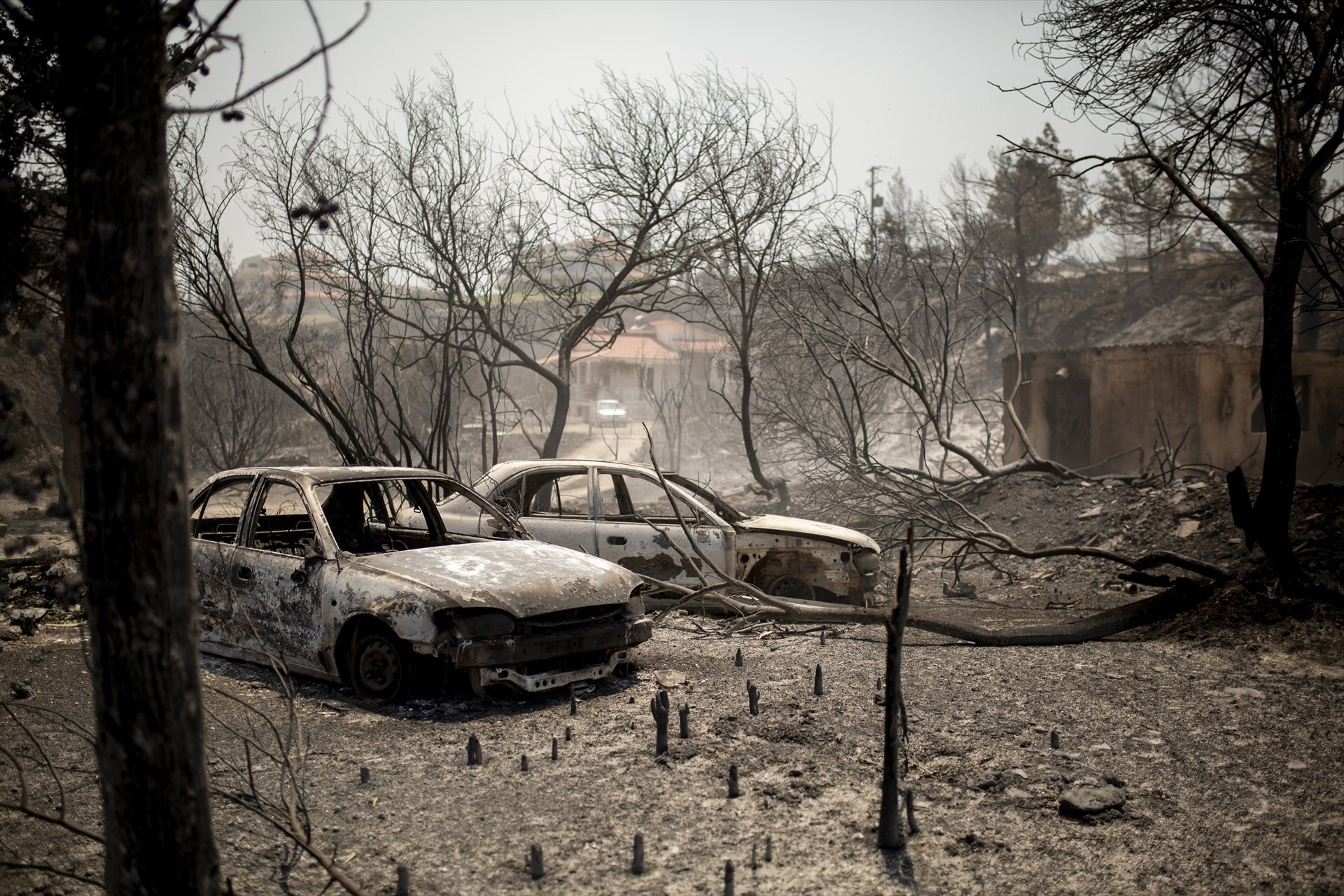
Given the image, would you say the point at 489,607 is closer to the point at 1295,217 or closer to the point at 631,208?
the point at 1295,217

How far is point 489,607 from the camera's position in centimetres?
577

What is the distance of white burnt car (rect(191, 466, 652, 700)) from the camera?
18.9 ft

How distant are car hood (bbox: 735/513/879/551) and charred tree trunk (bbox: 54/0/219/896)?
268 inches

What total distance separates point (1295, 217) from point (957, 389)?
→ 97.2ft

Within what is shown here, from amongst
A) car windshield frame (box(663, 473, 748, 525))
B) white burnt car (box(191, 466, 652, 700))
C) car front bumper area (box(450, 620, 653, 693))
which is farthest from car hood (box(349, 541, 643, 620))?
car windshield frame (box(663, 473, 748, 525))

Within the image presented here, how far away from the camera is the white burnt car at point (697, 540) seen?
8883 millimetres

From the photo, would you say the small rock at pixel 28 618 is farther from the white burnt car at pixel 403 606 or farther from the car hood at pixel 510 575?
the car hood at pixel 510 575

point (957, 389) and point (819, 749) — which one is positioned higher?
point (957, 389)

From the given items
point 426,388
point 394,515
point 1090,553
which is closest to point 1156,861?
point 1090,553

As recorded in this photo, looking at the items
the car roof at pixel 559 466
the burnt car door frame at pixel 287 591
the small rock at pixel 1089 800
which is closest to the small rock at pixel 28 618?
the burnt car door frame at pixel 287 591

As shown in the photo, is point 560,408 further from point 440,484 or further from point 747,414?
point 440,484

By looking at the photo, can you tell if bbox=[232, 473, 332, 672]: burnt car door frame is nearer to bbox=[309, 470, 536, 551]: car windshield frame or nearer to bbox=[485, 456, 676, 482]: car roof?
bbox=[309, 470, 536, 551]: car windshield frame

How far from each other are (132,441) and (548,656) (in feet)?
12.3

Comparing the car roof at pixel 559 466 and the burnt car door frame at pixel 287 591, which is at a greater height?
the car roof at pixel 559 466
